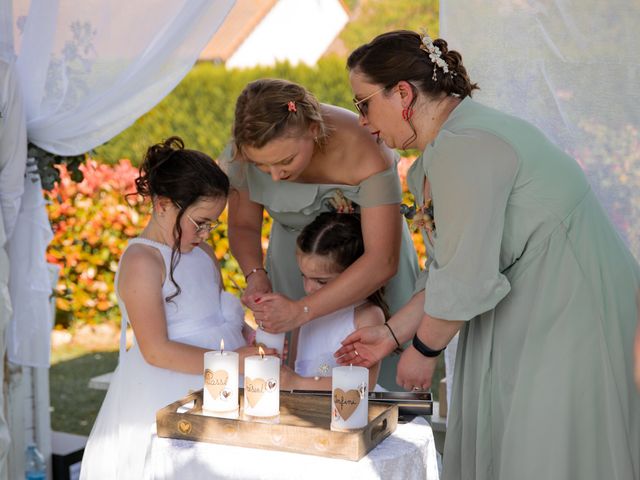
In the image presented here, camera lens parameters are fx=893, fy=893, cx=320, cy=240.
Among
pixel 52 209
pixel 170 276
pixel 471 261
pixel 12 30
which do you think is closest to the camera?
pixel 471 261

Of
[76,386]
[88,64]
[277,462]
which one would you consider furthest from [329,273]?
[76,386]

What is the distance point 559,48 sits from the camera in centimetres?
272

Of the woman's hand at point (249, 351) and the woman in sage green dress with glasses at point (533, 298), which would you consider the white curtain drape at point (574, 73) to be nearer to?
the woman in sage green dress with glasses at point (533, 298)

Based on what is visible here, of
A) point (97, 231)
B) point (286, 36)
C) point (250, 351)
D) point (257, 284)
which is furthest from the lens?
point (286, 36)

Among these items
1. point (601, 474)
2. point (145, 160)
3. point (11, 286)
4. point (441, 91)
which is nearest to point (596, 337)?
point (601, 474)

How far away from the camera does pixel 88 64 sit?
326 centimetres

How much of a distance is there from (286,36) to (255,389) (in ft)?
40.8

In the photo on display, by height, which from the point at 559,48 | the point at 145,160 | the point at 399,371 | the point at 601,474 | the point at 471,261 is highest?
Answer: the point at 559,48

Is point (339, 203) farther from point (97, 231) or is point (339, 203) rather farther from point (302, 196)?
point (97, 231)

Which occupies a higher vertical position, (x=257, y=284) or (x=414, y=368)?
(x=257, y=284)

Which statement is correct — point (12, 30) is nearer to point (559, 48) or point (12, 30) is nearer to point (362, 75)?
point (362, 75)

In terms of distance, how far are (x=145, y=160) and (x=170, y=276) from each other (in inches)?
15.1

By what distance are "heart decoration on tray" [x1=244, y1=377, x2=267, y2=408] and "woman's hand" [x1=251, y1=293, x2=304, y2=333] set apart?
589 mm

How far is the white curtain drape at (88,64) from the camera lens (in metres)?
3.18
